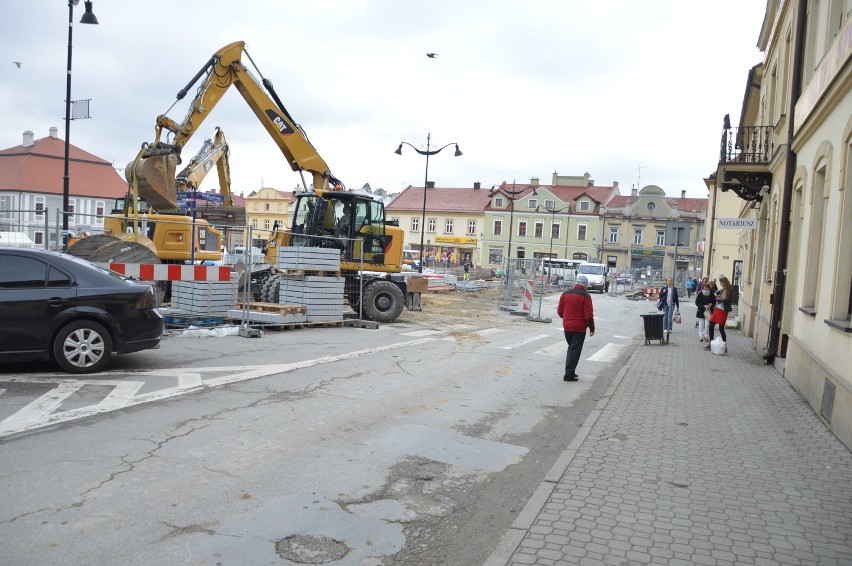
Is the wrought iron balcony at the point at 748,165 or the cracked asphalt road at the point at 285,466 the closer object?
the cracked asphalt road at the point at 285,466

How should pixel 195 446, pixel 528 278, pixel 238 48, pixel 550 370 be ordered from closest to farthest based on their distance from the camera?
pixel 195 446, pixel 550 370, pixel 238 48, pixel 528 278

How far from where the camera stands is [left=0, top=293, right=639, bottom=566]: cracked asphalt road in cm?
414

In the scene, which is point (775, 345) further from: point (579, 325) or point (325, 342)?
point (325, 342)

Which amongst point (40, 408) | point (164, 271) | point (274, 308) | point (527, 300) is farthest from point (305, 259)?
point (527, 300)

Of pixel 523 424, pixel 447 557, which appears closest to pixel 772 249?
pixel 523 424

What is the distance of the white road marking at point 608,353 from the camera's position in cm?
1427

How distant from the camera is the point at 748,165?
15883 millimetres

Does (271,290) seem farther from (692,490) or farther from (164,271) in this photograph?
(692,490)

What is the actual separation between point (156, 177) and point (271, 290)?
3.91 meters

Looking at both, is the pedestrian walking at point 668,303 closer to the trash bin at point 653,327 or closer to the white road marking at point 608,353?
the trash bin at point 653,327

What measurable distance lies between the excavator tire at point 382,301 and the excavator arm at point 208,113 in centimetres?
387

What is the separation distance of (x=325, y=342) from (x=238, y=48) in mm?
8520

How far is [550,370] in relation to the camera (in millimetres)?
11977

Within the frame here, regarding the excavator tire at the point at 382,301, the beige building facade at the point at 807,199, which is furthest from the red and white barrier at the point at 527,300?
the beige building facade at the point at 807,199
